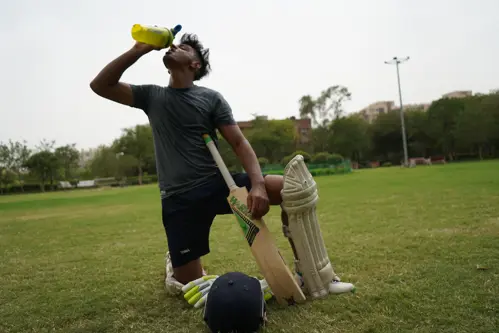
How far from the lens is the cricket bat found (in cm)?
263

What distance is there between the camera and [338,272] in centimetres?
344

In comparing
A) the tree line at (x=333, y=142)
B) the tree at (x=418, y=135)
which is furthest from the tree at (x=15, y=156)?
the tree at (x=418, y=135)

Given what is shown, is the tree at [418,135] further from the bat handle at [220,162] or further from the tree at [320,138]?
the bat handle at [220,162]

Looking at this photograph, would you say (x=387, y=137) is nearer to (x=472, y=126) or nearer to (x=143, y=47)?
(x=472, y=126)

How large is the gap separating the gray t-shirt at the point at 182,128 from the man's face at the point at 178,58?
202 millimetres

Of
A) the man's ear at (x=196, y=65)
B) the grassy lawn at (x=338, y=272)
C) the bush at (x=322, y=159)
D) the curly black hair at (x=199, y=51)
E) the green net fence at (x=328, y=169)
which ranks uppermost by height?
the curly black hair at (x=199, y=51)

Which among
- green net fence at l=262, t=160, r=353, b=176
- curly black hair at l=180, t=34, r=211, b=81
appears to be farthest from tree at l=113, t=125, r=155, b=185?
curly black hair at l=180, t=34, r=211, b=81

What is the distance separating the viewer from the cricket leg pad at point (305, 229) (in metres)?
2.66

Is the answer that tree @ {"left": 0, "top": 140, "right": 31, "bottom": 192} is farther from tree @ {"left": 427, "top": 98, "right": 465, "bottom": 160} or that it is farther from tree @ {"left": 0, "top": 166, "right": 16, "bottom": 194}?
tree @ {"left": 427, "top": 98, "right": 465, "bottom": 160}

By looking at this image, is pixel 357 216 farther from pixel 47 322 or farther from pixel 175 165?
pixel 47 322

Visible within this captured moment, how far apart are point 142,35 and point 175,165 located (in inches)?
36.9

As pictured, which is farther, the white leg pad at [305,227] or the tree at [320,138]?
the tree at [320,138]

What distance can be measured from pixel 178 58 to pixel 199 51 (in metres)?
0.30

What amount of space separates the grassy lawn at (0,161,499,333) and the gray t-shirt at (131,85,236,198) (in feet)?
3.07
